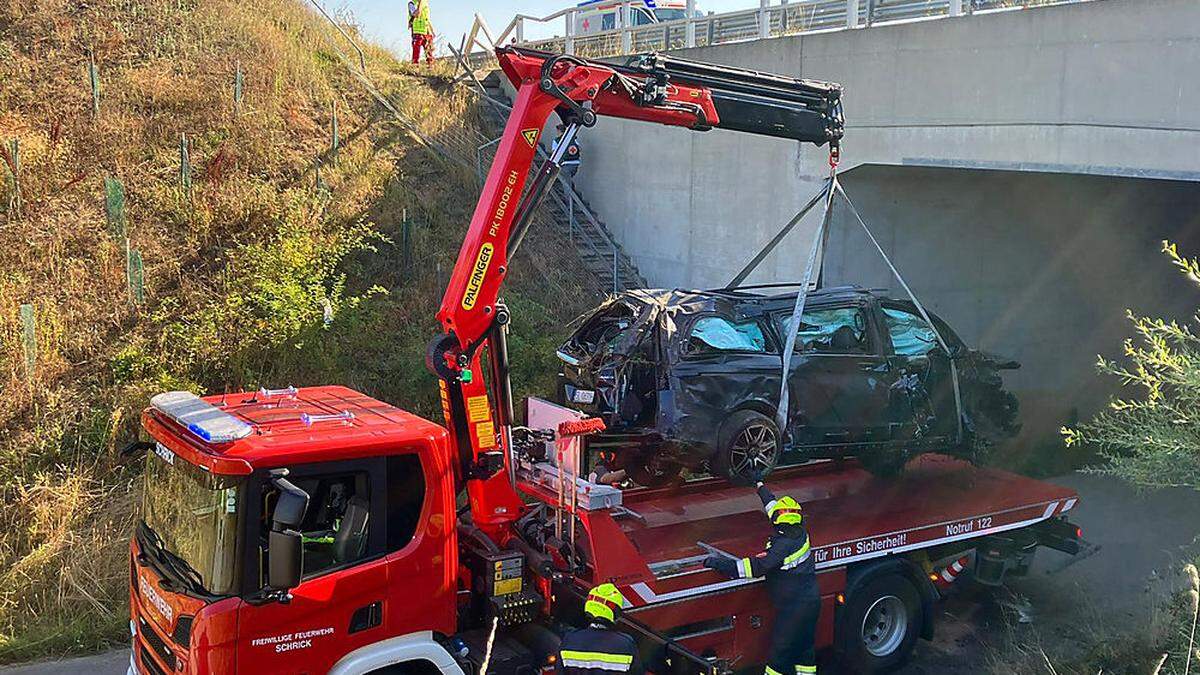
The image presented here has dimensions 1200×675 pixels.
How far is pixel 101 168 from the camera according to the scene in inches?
499

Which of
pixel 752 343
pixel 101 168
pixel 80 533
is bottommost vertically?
pixel 80 533

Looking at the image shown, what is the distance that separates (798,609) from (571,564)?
1595mm

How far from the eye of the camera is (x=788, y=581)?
247 inches

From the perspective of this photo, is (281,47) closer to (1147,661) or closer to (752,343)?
(752,343)

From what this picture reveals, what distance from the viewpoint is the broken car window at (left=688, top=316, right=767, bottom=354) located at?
7625 millimetres

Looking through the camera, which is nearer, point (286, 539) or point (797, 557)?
point (286, 539)

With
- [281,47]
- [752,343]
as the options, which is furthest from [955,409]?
[281,47]

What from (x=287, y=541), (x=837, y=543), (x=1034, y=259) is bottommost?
(x=837, y=543)

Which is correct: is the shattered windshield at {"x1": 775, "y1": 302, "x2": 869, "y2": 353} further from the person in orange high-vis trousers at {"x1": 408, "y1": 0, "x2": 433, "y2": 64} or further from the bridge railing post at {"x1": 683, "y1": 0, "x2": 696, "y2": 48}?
the person in orange high-vis trousers at {"x1": 408, "y1": 0, "x2": 433, "y2": 64}

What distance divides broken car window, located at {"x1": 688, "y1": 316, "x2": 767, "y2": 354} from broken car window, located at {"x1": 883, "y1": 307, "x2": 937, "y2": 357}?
1.39 m

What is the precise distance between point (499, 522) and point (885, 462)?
3.90 m

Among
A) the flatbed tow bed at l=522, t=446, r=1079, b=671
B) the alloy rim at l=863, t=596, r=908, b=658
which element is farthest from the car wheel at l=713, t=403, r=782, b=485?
the alloy rim at l=863, t=596, r=908, b=658

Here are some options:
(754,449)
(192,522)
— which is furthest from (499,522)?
(754,449)

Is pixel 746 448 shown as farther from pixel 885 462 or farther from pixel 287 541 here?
pixel 287 541
